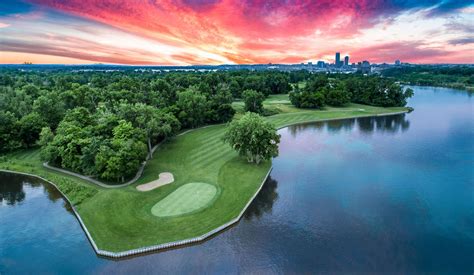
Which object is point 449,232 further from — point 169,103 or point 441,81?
point 441,81

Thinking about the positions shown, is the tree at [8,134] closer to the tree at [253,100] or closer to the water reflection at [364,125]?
the tree at [253,100]

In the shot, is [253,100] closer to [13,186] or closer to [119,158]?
[119,158]

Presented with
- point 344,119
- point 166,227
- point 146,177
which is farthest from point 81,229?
point 344,119

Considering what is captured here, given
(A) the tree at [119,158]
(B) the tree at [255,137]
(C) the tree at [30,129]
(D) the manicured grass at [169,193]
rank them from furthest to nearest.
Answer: (C) the tree at [30,129] → (B) the tree at [255,137] → (A) the tree at [119,158] → (D) the manicured grass at [169,193]

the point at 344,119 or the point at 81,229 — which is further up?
the point at 344,119

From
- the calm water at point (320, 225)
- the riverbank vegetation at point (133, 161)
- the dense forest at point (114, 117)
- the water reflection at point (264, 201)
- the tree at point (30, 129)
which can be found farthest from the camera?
the tree at point (30, 129)

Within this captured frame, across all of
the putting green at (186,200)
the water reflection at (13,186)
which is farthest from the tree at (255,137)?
the water reflection at (13,186)
